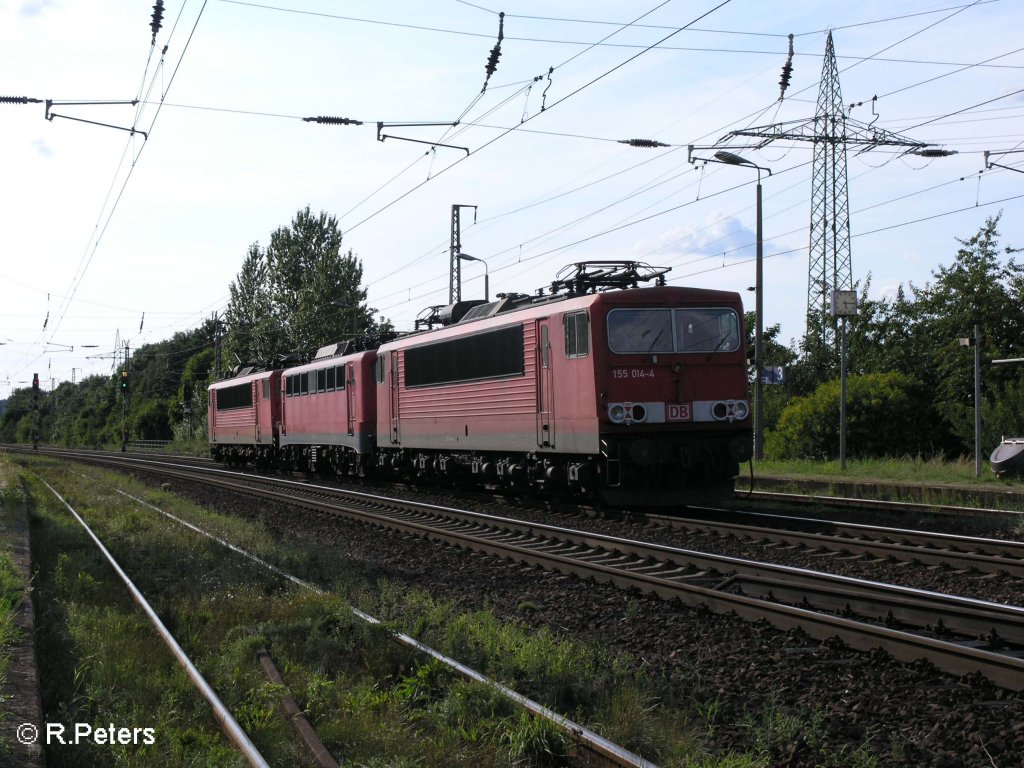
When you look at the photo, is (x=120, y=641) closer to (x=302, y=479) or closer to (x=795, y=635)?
(x=795, y=635)

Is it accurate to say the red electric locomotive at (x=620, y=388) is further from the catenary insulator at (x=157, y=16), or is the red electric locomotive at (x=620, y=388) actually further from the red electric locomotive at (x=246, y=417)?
the red electric locomotive at (x=246, y=417)

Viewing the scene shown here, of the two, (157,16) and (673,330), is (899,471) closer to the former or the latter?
(673,330)

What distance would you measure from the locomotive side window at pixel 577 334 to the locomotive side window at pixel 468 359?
141 centimetres

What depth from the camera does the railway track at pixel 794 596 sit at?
6.42 m

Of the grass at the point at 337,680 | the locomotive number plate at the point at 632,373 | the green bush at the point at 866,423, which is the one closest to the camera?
the grass at the point at 337,680

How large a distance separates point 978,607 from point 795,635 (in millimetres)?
1440

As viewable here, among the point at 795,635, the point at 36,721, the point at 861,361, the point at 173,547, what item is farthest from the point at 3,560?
the point at 861,361

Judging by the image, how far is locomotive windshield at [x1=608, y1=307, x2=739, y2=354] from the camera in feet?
48.3

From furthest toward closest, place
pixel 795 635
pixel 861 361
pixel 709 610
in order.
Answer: pixel 861 361
pixel 709 610
pixel 795 635

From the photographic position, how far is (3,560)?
10.4m

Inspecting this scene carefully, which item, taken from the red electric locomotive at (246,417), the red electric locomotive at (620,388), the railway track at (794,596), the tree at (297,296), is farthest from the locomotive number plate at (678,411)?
the tree at (297,296)

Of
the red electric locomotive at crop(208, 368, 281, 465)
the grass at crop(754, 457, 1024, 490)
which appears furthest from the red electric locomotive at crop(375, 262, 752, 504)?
the red electric locomotive at crop(208, 368, 281, 465)

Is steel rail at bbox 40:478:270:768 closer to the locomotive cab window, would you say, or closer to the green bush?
the locomotive cab window

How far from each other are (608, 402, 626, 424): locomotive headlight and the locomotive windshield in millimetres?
786
